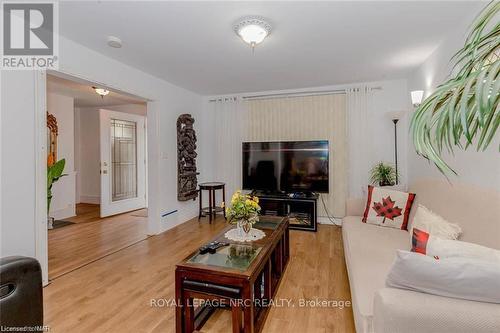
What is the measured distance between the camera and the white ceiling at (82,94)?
414cm

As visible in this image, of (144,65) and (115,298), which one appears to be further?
(144,65)

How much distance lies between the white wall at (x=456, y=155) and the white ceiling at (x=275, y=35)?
107 mm

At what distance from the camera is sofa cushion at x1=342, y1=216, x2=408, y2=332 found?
146 centimetres

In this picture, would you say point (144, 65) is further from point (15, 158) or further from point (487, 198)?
point (487, 198)

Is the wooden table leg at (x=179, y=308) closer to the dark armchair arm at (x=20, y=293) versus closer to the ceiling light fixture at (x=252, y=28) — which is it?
the dark armchair arm at (x=20, y=293)

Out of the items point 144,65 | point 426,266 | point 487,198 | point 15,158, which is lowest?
point 426,266

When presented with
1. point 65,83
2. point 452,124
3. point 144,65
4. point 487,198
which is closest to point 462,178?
point 487,198

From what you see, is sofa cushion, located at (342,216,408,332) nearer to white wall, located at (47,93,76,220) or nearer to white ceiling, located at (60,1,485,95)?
white ceiling, located at (60,1,485,95)

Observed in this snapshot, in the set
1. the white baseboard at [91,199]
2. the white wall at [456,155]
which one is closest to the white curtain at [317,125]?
the white wall at [456,155]

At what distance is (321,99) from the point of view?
4477 millimetres

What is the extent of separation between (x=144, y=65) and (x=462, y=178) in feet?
12.2

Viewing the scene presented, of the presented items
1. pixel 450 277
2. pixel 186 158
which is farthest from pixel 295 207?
pixel 450 277

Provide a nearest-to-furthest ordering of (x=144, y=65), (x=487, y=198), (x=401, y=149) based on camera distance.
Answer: (x=487, y=198)
(x=144, y=65)
(x=401, y=149)

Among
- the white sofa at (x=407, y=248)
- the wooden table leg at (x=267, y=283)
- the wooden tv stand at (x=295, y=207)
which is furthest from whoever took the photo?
the wooden tv stand at (x=295, y=207)
